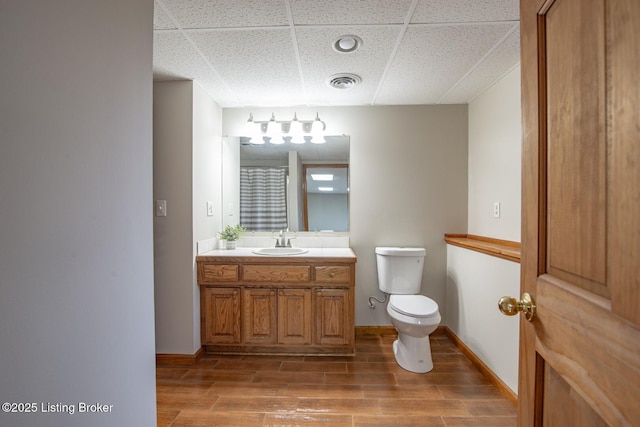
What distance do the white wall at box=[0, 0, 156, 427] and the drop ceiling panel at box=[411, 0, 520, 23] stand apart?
4.11 ft

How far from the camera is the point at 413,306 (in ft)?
6.94

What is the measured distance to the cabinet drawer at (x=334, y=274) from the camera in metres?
2.25

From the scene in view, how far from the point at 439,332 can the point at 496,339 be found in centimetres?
85

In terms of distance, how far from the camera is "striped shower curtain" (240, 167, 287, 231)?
2781 millimetres

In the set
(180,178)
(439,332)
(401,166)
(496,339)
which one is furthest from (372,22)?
(439,332)

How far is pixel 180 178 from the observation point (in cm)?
219

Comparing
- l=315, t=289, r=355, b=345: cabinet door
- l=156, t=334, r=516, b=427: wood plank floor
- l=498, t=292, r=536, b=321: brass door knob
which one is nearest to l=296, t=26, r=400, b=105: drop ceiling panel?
l=498, t=292, r=536, b=321: brass door knob

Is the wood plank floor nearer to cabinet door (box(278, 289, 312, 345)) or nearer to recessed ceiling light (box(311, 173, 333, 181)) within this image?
cabinet door (box(278, 289, 312, 345))

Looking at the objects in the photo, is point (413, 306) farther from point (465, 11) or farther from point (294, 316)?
point (465, 11)

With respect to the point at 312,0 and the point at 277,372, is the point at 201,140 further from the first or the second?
the point at 277,372

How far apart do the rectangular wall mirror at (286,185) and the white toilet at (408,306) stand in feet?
1.80

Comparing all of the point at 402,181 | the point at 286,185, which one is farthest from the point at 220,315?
the point at 402,181

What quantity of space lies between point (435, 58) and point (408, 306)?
1.72 metres

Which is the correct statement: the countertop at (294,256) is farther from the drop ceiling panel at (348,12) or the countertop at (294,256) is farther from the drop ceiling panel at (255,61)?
the drop ceiling panel at (348,12)
